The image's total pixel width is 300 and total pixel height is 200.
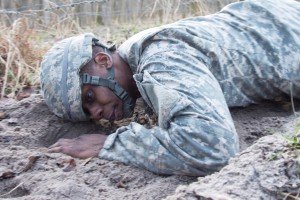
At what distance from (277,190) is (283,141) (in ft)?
0.84

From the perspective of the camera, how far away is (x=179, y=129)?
305 cm

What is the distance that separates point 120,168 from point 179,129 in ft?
1.26

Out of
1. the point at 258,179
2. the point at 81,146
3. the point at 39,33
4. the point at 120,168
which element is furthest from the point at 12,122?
the point at 39,33

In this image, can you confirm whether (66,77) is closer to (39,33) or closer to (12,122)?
(12,122)

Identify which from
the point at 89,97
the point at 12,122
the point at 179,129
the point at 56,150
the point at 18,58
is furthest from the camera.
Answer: the point at 18,58

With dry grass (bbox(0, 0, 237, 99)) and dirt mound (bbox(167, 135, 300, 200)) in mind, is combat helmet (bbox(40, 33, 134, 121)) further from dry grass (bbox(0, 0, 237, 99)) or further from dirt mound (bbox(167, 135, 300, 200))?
dirt mound (bbox(167, 135, 300, 200))

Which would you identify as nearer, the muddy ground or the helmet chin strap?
the muddy ground

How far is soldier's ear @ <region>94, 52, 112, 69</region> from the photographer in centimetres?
365

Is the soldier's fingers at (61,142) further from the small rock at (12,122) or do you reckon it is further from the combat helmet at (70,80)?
the small rock at (12,122)

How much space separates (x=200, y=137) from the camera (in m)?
3.03

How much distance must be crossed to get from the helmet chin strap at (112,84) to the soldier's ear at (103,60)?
3cm

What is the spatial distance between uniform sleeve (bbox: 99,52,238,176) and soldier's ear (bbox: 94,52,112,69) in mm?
369

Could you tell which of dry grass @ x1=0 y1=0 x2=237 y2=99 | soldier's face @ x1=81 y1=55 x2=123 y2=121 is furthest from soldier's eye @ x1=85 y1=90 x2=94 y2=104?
dry grass @ x1=0 y1=0 x2=237 y2=99

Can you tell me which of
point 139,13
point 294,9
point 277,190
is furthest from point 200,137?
point 139,13
